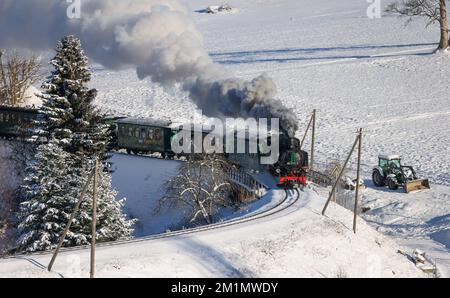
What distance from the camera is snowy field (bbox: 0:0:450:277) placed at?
1151 inches

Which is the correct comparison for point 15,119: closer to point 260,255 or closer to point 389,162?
point 389,162

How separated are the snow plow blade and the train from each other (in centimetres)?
633

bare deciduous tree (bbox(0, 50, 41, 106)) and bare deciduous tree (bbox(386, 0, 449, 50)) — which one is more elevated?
bare deciduous tree (bbox(386, 0, 449, 50))

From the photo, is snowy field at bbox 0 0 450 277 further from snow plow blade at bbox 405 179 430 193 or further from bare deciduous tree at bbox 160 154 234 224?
bare deciduous tree at bbox 160 154 234 224

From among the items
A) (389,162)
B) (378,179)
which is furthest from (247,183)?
(389,162)

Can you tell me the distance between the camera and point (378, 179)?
4366 centimetres

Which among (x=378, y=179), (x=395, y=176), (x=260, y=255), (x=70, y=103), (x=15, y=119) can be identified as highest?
(x=70, y=103)

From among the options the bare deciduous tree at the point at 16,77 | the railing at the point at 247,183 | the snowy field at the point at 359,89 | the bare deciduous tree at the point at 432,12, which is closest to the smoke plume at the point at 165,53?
the railing at the point at 247,183

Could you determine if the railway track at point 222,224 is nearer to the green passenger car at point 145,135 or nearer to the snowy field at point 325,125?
the snowy field at point 325,125

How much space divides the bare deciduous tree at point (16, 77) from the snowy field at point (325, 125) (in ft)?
22.1

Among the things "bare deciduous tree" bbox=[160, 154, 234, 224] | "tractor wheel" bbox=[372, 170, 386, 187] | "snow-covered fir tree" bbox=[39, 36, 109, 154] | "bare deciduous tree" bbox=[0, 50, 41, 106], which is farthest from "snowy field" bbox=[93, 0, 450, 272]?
"bare deciduous tree" bbox=[160, 154, 234, 224]

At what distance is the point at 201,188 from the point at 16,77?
37396 millimetres

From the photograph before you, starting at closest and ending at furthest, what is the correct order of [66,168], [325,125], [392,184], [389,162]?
[66,168]
[392,184]
[389,162]
[325,125]
